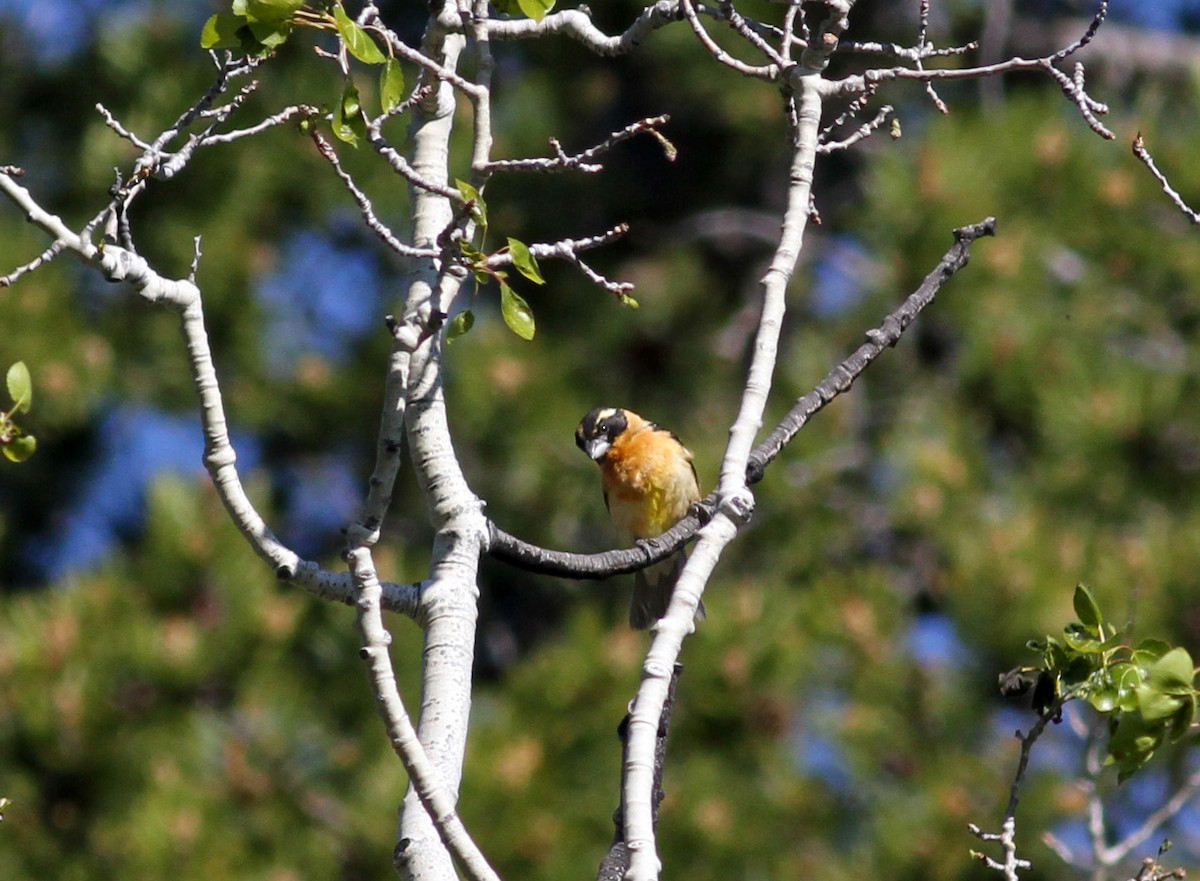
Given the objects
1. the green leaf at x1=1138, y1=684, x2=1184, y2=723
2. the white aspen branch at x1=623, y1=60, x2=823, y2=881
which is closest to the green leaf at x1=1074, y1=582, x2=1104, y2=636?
the green leaf at x1=1138, y1=684, x2=1184, y2=723

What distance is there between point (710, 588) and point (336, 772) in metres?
1.85

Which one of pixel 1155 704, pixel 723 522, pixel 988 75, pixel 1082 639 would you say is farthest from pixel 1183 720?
pixel 988 75

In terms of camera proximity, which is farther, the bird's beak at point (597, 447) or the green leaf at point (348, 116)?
the bird's beak at point (597, 447)

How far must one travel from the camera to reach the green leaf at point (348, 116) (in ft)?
7.39

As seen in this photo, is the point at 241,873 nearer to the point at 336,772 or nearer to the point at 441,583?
the point at 336,772

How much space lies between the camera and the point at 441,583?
2.44 metres

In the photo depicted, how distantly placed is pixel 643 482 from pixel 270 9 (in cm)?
395

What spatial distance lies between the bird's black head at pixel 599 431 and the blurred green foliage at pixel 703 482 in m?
1.12

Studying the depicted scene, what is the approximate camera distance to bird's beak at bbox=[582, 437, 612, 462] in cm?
618

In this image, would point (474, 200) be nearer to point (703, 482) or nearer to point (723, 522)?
point (723, 522)

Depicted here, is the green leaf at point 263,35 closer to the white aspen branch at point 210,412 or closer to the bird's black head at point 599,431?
the white aspen branch at point 210,412

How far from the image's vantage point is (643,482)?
239 inches

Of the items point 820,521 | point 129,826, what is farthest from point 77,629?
point 820,521

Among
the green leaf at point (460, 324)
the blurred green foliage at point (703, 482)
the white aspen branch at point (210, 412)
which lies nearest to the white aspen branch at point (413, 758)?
the white aspen branch at point (210, 412)
